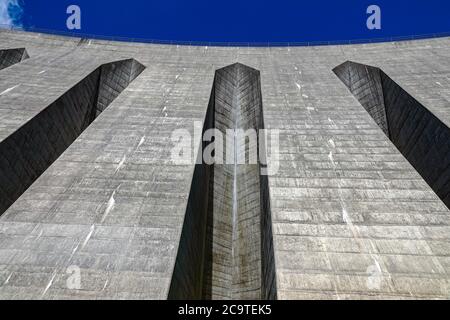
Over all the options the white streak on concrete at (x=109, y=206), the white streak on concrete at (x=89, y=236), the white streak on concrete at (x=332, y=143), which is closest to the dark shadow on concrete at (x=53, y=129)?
the white streak on concrete at (x=109, y=206)

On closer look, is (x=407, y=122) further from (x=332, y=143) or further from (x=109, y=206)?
(x=109, y=206)

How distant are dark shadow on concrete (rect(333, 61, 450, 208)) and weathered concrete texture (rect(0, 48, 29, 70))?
17.6 metres

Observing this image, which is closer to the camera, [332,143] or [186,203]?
[186,203]

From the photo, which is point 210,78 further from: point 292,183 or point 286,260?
point 286,260

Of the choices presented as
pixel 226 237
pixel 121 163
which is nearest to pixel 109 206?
pixel 121 163

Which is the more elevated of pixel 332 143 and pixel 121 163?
pixel 332 143

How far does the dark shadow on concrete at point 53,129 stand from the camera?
11324 mm

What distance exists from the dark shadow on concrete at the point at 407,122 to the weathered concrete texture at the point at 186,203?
0.52 meters

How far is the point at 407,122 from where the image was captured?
15117mm

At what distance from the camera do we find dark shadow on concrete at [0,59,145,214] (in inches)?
446

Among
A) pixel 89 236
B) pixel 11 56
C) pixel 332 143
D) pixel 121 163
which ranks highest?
pixel 11 56

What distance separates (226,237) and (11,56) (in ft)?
57.3

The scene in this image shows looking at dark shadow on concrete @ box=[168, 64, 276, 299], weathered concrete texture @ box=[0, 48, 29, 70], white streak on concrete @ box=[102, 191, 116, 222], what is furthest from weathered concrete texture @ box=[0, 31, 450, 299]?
weathered concrete texture @ box=[0, 48, 29, 70]
